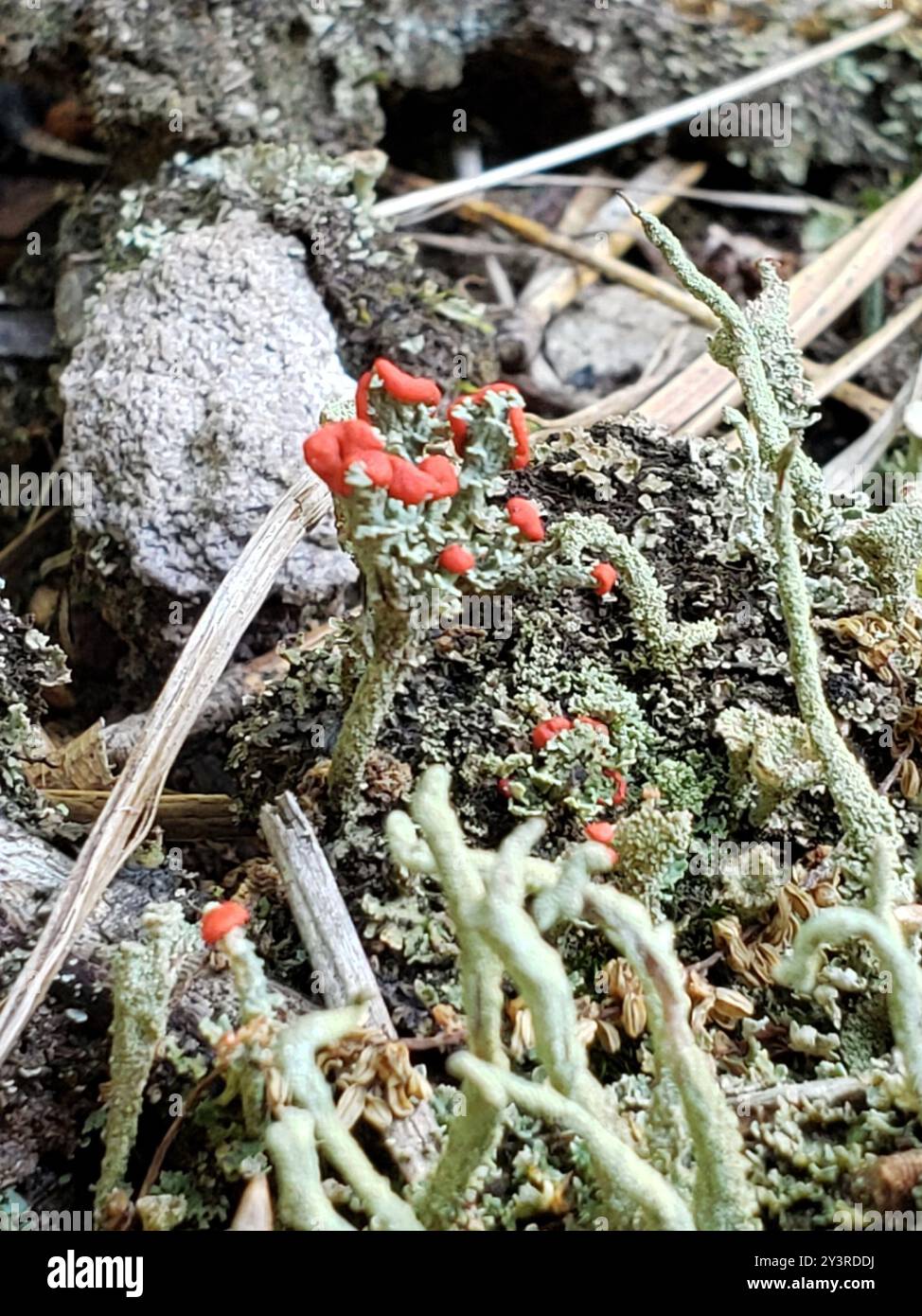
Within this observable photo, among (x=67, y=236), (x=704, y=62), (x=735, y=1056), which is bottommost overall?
(x=735, y=1056)

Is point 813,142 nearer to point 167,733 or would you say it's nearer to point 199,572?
point 199,572

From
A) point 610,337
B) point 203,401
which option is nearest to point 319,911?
point 203,401

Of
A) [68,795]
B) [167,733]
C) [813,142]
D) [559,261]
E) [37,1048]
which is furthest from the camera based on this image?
[813,142]

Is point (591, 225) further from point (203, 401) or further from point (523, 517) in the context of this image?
point (523, 517)

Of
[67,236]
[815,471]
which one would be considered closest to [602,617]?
[815,471]

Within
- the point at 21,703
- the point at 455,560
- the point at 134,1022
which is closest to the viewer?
the point at 134,1022

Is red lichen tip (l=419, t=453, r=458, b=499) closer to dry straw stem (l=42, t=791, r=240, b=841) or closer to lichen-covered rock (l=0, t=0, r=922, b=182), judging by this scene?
dry straw stem (l=42, t=791, r=240, b=841)

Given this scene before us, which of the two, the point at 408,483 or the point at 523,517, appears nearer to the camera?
the point at 408,483
